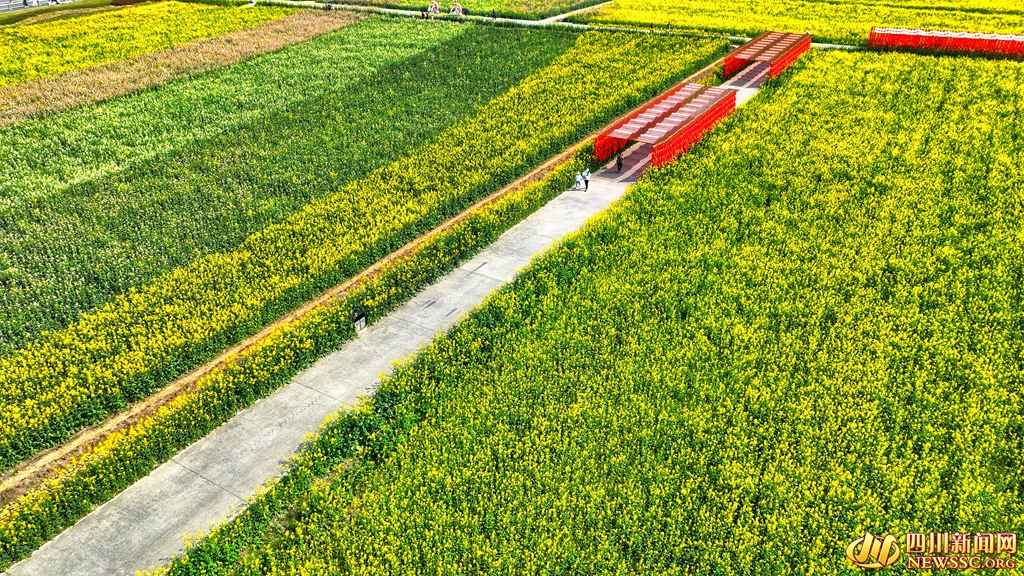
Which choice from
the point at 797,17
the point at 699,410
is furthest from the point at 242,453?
the point at 797,17

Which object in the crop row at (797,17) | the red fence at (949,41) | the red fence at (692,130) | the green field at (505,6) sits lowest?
the red fence at (692,130)

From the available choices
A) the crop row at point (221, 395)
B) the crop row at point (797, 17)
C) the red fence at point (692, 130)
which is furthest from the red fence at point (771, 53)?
the crop row at point (221, 395)

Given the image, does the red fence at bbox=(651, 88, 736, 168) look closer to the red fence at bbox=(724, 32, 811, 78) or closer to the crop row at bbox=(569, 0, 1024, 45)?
the red fence at bbox=(724, 32, 811, 78)

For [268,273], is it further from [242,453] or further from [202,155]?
[202,155]

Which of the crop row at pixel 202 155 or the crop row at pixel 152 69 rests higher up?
the crop row at pixel 152 69

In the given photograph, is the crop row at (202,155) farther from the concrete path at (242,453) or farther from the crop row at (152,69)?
the concrete path at (242,453)

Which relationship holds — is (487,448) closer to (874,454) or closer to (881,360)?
(874,454)

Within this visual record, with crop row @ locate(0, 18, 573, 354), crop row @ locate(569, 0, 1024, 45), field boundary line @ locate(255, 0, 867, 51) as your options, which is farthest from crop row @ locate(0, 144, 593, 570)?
crop row @ locate(569, 0, 1024, 45)
